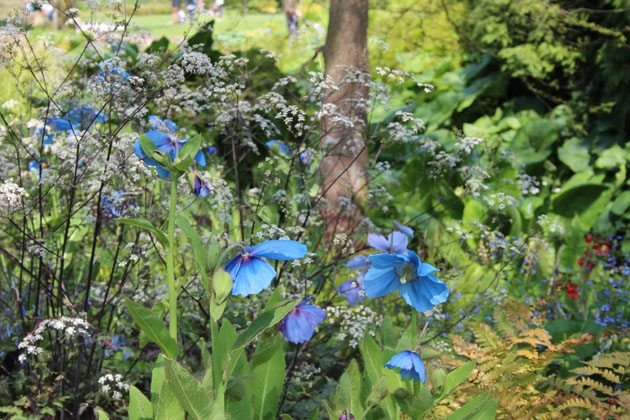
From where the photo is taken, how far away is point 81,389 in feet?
8.43

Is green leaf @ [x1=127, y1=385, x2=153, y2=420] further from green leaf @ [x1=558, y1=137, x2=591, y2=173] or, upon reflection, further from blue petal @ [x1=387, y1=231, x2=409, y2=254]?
green leaf @ [x1=558, y1=137, x2=591, y2=173]

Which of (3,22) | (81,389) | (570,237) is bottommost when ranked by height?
(570,237)

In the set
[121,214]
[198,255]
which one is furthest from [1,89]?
[198,255]

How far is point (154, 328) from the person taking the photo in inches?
54.7

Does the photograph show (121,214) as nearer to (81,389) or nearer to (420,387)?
(81,389)

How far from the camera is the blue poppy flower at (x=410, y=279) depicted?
1358mm

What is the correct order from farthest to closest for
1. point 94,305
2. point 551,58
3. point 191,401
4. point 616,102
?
point 551,58, point 616,102, point 94,305, point 191,401

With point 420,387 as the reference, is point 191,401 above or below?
above

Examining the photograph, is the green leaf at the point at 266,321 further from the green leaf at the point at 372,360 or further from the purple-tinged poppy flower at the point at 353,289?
the purple-tinged poppy flower at the point at 353,289

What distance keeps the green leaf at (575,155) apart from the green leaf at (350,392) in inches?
164

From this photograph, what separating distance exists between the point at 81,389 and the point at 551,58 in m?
4.83

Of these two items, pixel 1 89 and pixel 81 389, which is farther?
pixel 1 89

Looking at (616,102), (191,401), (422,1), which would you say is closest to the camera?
(191,401)

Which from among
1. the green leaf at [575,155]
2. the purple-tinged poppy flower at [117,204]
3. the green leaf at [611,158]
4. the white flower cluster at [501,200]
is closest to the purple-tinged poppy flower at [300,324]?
the purple-tinged poppy flower at [117,204]
